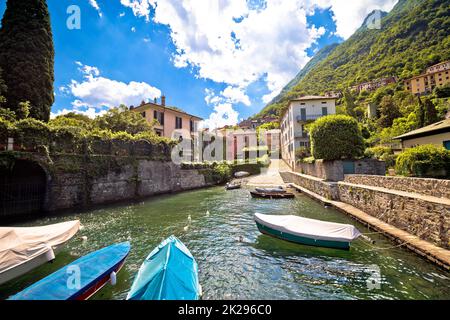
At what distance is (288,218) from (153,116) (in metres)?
34.5

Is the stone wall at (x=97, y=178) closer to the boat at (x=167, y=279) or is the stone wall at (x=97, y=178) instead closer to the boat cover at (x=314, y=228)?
the boat at (x=167, y=279)

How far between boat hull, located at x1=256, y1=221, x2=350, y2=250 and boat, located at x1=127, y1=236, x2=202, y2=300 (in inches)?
209

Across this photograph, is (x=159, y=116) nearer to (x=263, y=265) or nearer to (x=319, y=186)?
(x=319, y=186)

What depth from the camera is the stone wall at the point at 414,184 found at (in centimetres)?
847

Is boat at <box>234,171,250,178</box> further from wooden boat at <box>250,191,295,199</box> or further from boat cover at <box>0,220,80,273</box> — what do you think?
boat cover at <box>0,220,80,273</box>

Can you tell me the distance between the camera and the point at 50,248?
711 centimetres

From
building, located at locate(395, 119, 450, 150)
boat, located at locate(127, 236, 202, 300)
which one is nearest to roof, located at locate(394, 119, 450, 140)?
building, located at locate(395, 119, 450, 150)

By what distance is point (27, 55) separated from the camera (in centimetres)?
2145

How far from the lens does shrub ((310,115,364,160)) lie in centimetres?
1888

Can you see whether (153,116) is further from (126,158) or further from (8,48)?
(8,48)

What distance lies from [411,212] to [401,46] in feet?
401

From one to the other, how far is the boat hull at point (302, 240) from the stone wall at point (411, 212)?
3.10 m

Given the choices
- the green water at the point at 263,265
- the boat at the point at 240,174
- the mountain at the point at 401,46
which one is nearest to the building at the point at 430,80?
the mountain at the point at 401,46
